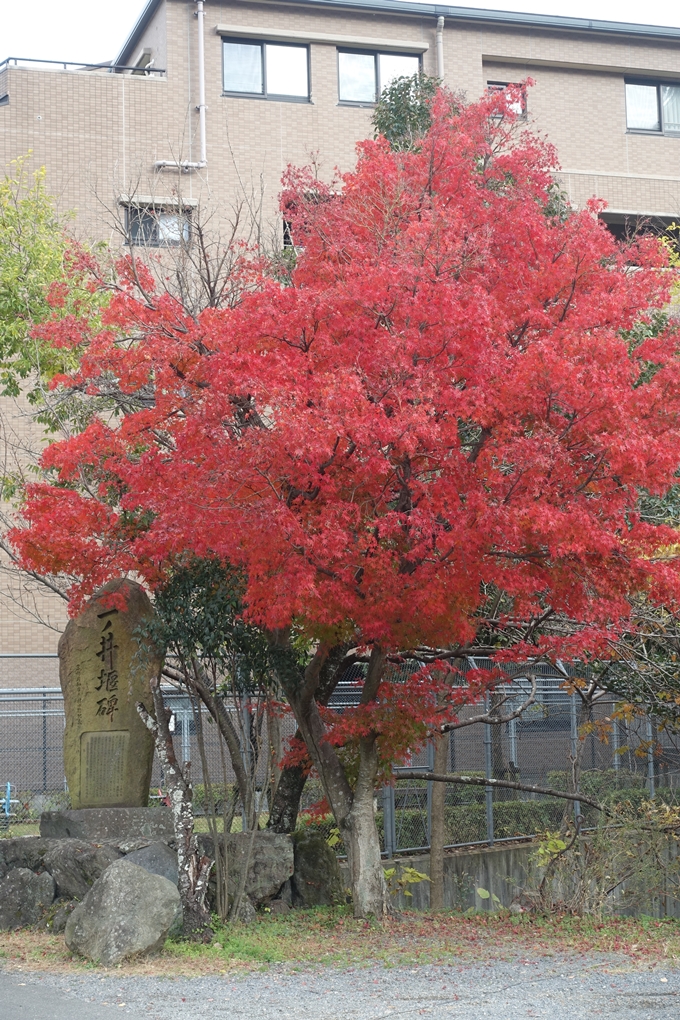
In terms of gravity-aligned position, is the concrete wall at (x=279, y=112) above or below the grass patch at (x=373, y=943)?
above

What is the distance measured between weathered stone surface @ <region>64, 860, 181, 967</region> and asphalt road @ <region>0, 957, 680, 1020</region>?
0.41m

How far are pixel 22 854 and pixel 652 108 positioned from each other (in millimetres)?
26617

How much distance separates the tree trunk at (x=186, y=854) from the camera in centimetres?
1024

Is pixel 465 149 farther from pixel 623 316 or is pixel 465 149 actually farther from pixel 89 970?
pixel 89 970

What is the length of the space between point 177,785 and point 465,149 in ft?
25.2

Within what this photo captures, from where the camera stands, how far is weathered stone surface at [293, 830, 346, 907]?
12.5 meters

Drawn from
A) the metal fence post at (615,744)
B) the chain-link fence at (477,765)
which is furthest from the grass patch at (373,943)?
the metal fence post at (615,744)

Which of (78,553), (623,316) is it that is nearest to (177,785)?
(78,553)

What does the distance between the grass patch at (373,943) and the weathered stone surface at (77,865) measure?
56 centimetres

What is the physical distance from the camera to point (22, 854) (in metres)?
11.5

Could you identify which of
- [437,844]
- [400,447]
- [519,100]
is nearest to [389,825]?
[437,844]

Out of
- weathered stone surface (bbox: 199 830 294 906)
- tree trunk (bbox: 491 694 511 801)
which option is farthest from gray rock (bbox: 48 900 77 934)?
tree trunk (bbox: 491 694 511 801)

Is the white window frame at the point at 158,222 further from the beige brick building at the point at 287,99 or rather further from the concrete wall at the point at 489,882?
the concrete wall at the point at 489,882

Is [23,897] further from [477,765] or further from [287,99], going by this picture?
[287,99]
